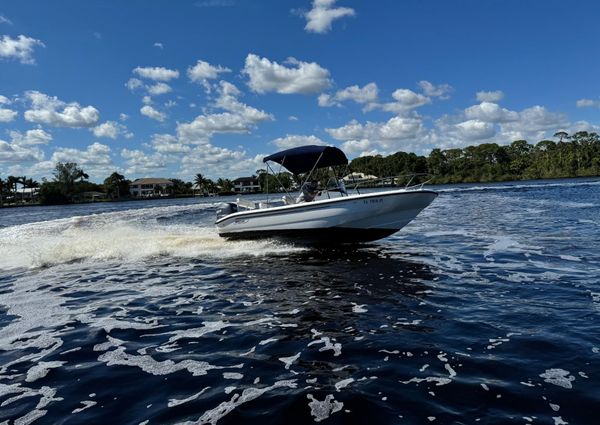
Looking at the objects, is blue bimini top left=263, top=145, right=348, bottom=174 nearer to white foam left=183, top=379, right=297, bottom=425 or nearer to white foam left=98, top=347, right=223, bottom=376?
white foam left=98, top=347, right=223, bottom=376

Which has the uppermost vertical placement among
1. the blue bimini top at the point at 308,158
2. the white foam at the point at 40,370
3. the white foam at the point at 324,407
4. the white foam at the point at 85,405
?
the blue bimini top at the point at 308,158

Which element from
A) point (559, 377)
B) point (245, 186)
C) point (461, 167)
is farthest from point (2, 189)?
point (559, 377)

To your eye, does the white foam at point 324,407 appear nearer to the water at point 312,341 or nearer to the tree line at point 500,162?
the water at point 312,341

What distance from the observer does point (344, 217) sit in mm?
13828

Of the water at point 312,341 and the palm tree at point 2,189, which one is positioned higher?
the palm tree at point 2,189

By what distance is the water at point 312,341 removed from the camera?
4484mm

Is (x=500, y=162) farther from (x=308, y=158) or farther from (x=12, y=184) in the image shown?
(x=12, y=184)

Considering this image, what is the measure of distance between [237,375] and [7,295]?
794 centimetres

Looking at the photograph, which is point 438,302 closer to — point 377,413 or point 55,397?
point 377,413

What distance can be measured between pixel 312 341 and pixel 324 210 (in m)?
7.78

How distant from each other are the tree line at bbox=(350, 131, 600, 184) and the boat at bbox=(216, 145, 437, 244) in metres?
99.7

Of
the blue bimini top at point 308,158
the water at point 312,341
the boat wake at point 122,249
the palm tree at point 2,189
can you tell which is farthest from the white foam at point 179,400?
the palm tree at point 2,189

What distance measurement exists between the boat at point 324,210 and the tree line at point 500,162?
99725mm

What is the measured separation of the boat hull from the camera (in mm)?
13562
